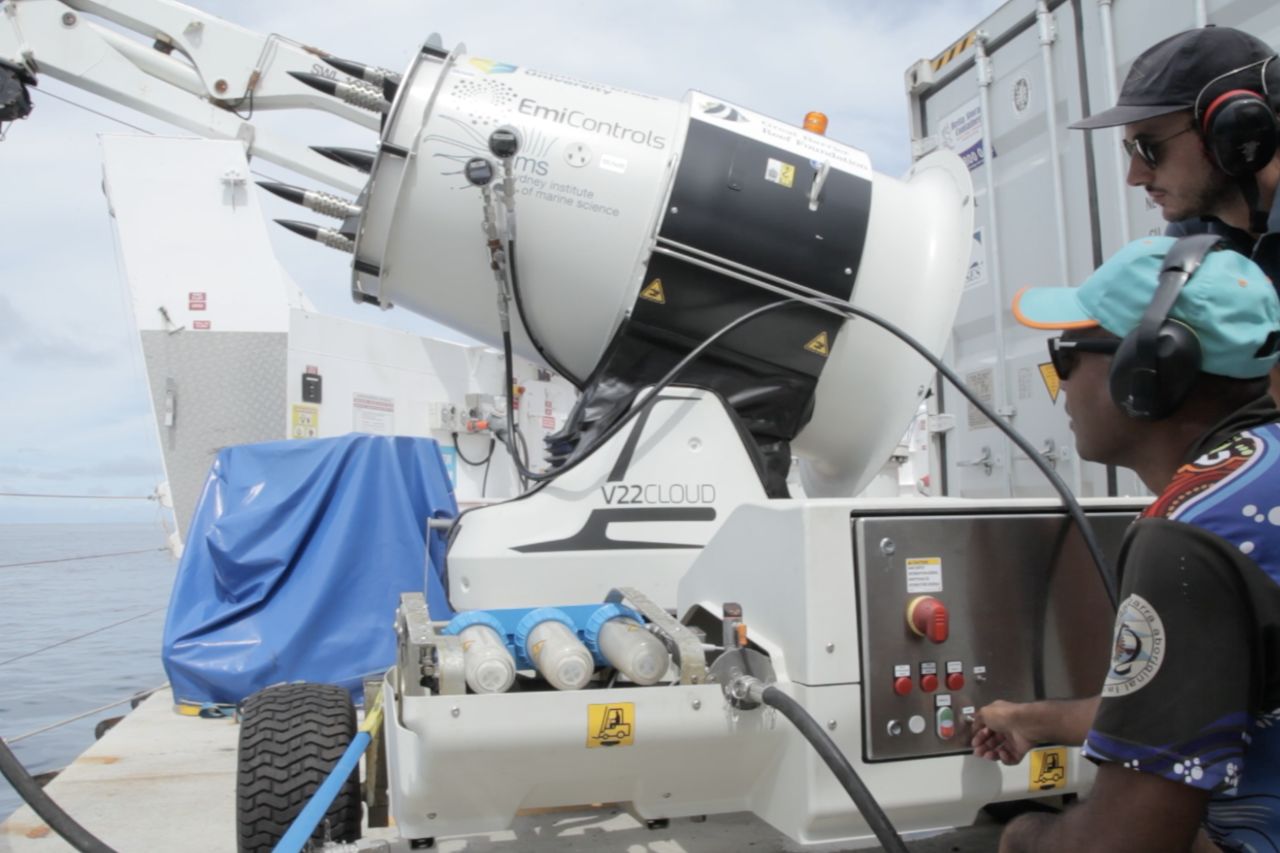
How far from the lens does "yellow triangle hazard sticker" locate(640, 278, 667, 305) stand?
2.87 meters

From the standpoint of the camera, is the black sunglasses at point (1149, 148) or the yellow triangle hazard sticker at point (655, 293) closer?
the black sunglasses at point (1149, 148)

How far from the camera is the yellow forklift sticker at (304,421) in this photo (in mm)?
7133

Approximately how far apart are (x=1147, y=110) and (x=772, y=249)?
1.10m

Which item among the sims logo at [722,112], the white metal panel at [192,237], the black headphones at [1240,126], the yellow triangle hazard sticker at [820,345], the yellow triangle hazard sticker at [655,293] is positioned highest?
the white metal panel at [192,237]

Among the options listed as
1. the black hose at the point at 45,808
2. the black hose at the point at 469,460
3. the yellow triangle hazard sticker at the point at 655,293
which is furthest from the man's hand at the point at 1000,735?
the black hose at the point at 469,460

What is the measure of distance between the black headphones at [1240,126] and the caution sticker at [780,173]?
1.16 meters

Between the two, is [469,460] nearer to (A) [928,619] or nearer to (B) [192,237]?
(B) [192,237]

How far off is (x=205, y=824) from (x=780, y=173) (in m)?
2.54

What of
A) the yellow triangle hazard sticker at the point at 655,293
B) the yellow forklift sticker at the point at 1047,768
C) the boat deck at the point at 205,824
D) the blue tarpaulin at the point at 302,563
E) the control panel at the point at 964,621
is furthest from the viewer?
the blue tarpaulin at the point at 302,563

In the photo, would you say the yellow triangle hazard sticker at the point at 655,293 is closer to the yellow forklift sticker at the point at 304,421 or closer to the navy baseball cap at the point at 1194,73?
the navy baseball cap at the point at 1194,73

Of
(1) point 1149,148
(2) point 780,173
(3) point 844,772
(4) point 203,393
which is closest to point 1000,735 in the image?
(3) point 844,772

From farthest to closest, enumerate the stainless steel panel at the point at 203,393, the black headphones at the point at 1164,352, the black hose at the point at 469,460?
the black hose at the point at 469,460, the stainless steel panel at the point at 203,393, the black headphones at the point at 1164,352

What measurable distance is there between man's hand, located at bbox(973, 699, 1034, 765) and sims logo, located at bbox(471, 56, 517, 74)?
2.21 metres

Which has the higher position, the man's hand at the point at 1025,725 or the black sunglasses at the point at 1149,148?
the black sunglasses at the point at 1149,148
